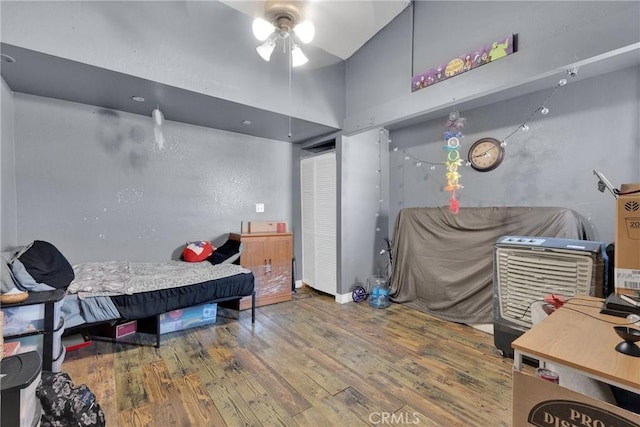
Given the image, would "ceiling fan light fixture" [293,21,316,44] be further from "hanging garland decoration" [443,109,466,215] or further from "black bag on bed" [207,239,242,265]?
"black bag on bed" [207,239,242,265]

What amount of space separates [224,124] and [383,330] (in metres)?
3.11

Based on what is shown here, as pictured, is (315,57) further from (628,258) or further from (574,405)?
(574,405)

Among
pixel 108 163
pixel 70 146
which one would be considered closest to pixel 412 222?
pixel 108 163

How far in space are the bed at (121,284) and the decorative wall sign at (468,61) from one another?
2770mm

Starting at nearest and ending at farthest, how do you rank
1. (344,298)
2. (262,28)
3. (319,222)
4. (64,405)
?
(64,405) < (262,28) < (344,298) < (319,222)

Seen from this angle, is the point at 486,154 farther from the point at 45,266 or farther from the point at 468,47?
the point at 45,266

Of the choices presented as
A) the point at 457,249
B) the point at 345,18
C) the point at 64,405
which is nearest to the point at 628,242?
the point at 457,249

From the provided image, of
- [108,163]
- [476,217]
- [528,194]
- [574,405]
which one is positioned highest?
[108,163]

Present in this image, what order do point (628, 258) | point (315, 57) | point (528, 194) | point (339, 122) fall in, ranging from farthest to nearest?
point (339, 122) → point (315, 57) → point (528, 194) → point (628, 258)

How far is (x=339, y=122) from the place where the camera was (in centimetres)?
366

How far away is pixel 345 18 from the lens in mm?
3018

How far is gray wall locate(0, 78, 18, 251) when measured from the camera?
2238mm

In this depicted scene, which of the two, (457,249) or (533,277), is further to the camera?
(457,249)

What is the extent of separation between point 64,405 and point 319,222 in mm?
3116
